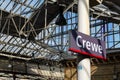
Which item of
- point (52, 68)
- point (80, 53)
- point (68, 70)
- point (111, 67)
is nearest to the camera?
point (80, 53)

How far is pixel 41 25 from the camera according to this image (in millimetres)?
29672

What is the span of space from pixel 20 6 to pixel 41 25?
2555 millimetres

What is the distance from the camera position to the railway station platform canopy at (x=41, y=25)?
25.6m

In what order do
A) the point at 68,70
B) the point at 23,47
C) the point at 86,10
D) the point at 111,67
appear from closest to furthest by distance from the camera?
the point at 86,10 < the point at 111,67 < the point at 68,70 < the point at 23,47

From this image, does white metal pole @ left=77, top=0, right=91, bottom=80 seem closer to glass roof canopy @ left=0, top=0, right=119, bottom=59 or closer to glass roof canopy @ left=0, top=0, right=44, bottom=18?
glass roof canopy @ left=0, top=0, right=119, bottom=59

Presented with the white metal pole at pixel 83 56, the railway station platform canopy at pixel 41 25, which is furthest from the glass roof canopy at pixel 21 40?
the white metal pole at pixel 83 56

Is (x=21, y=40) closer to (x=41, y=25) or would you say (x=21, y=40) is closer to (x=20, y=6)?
(x=41, y=25)

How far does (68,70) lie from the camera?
27828mm

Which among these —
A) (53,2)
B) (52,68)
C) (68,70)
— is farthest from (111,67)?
(52,68)

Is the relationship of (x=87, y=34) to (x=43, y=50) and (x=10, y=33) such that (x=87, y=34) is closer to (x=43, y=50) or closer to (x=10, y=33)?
(x=10, y=33)

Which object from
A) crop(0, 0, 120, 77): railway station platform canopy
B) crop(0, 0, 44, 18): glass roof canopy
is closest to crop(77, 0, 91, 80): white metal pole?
crop(0, 0, 120, 77): railway station platform canopy

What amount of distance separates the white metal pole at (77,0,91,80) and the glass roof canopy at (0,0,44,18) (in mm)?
17619

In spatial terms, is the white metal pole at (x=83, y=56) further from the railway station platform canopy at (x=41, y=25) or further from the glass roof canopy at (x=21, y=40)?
the glass roof canopy at (x=21, y=40)

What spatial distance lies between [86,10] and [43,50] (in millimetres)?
26089
